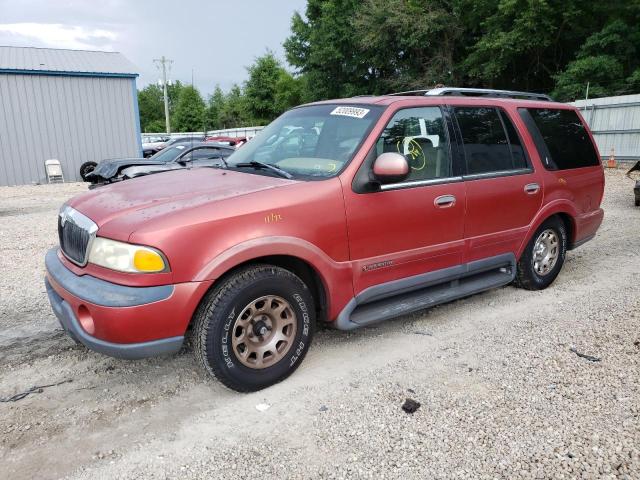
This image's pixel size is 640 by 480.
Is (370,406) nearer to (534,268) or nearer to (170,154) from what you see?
(534,268)

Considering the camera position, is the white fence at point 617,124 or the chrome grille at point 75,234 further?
the white fence at point 617,124

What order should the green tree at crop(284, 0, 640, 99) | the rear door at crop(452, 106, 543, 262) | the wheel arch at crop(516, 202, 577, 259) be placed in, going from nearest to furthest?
the rear door at crop(452, 106, 543, 262) < the wheel arch at crop(516, 202, 577, 259) < the green tree at crop(284, 0, 640, 99)

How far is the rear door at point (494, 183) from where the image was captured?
4340 mm

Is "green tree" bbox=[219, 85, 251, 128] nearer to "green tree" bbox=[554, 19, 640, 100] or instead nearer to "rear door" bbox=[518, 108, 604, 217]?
"green tree" bbox=[554, 19, 640, 100]

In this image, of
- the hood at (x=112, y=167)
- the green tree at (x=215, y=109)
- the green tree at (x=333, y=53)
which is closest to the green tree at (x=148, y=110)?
the green tree at (x=215, y=109)

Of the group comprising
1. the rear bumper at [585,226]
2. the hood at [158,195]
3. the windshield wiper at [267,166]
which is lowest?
the rear bumper at [585,226]

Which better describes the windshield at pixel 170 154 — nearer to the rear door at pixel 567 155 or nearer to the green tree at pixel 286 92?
the rear door at pixel 567 155

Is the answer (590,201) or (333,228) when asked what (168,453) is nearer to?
(333,228)

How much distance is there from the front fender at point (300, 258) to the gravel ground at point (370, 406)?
56 cm

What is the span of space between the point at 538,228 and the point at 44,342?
460cm

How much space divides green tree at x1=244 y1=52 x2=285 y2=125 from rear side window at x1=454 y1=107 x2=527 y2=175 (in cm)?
5162

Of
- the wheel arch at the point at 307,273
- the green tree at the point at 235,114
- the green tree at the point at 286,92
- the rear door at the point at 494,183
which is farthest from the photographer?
the green tree at the point at 235,114

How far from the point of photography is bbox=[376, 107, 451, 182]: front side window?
12.8ft

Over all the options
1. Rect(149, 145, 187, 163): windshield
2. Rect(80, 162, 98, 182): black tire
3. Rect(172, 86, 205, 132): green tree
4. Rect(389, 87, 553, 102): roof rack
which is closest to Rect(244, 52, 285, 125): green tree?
Rect(172, 86, 205, 132): green tree
